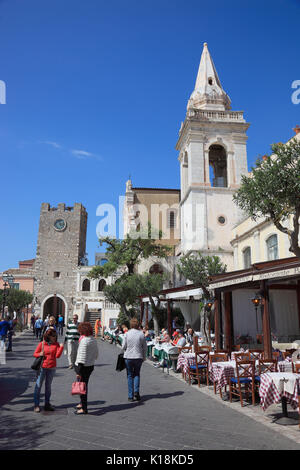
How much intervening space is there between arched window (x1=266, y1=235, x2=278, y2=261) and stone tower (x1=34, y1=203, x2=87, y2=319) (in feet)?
99.3

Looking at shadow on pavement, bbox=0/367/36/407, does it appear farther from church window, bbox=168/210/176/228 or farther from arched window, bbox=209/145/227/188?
church window, bbox=168/210/176/228

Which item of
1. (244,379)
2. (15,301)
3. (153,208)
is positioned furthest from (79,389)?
(153,208)

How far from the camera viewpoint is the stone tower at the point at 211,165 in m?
26.9

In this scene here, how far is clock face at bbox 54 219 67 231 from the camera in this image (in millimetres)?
46406

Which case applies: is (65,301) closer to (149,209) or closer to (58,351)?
(149,209)

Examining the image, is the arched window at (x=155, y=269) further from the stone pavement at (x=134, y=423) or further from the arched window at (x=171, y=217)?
the stone pavement at (x=134, y=423)

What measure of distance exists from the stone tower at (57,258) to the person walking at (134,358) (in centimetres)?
3750

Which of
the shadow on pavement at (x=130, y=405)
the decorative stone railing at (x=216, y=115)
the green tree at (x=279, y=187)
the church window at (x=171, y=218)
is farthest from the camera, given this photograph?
the church window at (x=171, y=218)

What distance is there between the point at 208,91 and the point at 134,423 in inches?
1196

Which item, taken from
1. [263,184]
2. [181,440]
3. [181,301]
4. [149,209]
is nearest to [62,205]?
[149,209]

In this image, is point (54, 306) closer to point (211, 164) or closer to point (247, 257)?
point (211, 164)

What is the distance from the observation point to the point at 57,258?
45.2 metres

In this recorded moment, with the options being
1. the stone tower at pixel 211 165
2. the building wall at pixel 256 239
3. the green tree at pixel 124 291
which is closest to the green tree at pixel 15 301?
the green tree at pixel 124 291

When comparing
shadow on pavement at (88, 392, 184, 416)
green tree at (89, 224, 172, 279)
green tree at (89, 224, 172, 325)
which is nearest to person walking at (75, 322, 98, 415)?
shadow on pavement at (88, 392, 184, 416)
